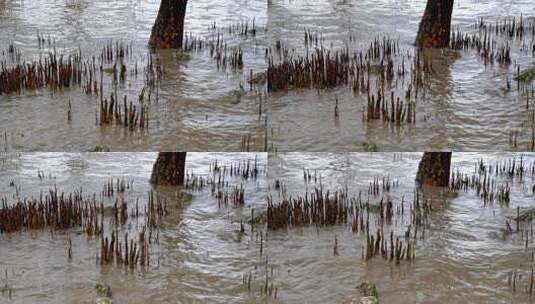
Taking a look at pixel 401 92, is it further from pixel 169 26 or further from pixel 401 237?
pixel 169 26

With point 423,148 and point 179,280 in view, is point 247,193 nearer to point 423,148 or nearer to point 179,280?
point 179,280

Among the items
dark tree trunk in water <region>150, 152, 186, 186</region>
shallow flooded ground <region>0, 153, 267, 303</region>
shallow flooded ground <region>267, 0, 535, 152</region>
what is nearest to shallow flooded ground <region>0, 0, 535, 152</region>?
shallow flooded ground <region>267, 0, 535, 152</region>

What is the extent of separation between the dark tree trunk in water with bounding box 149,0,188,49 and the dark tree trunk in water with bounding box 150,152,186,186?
2.66 feet

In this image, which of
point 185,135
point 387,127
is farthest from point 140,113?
point 387,127

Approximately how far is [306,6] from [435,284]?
2186 mm

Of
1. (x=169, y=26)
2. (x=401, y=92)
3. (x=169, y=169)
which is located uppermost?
(x=169, y=26)

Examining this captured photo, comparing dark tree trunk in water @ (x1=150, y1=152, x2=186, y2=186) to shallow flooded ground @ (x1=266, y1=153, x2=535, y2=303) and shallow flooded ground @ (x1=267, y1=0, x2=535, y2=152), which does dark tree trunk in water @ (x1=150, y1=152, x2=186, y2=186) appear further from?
shallow flooded ground @ (x1=267, y1=0, x2=535, y2=152)

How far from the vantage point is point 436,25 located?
5672 millimetres

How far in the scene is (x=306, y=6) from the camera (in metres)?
5.51

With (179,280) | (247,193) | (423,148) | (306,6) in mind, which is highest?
(306,6)

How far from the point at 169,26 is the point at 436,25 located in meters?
1.99

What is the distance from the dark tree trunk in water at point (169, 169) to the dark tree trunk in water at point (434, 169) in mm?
1635

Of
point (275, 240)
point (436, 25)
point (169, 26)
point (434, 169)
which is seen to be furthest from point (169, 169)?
point (436, 25)

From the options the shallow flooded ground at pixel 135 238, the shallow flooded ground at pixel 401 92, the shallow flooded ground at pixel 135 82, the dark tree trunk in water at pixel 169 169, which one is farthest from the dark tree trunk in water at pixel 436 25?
the dark tree trunk in water at pixel 169 169
